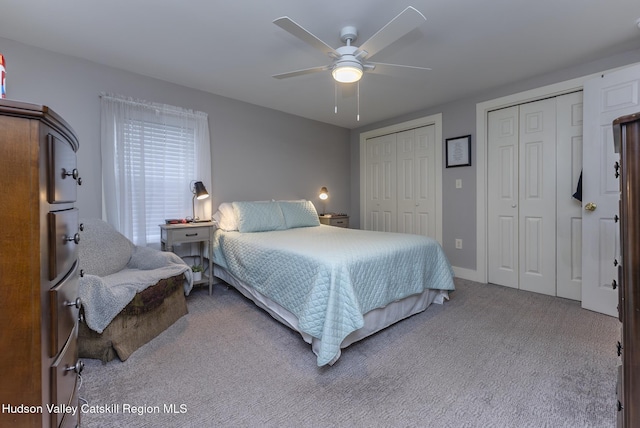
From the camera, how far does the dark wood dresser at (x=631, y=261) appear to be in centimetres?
66

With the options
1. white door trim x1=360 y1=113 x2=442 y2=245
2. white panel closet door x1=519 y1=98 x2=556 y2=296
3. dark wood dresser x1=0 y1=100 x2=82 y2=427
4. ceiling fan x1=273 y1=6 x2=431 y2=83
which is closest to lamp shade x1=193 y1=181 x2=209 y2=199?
ceiling fan x1=273 y1=6 x2=431 y2=83

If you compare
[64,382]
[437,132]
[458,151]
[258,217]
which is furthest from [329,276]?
[437,132]

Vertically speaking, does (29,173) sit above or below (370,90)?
below

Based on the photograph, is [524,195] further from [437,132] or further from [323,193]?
[323,193]

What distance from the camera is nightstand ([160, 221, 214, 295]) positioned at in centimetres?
271

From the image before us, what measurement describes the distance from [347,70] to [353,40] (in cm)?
34

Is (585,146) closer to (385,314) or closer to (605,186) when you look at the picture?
(605,186)

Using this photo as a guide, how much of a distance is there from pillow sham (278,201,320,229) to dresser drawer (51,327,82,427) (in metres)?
2.48

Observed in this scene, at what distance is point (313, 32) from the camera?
6.93 ft

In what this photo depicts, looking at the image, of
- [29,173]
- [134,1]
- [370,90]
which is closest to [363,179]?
[370,90]

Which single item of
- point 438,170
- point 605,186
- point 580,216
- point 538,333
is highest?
point 438,170

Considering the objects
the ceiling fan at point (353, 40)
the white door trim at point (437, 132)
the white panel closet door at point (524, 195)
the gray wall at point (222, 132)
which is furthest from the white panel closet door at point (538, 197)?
the gray wall at point (222, 132)

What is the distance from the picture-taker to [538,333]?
2088 mm

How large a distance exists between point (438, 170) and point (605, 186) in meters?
1.63
